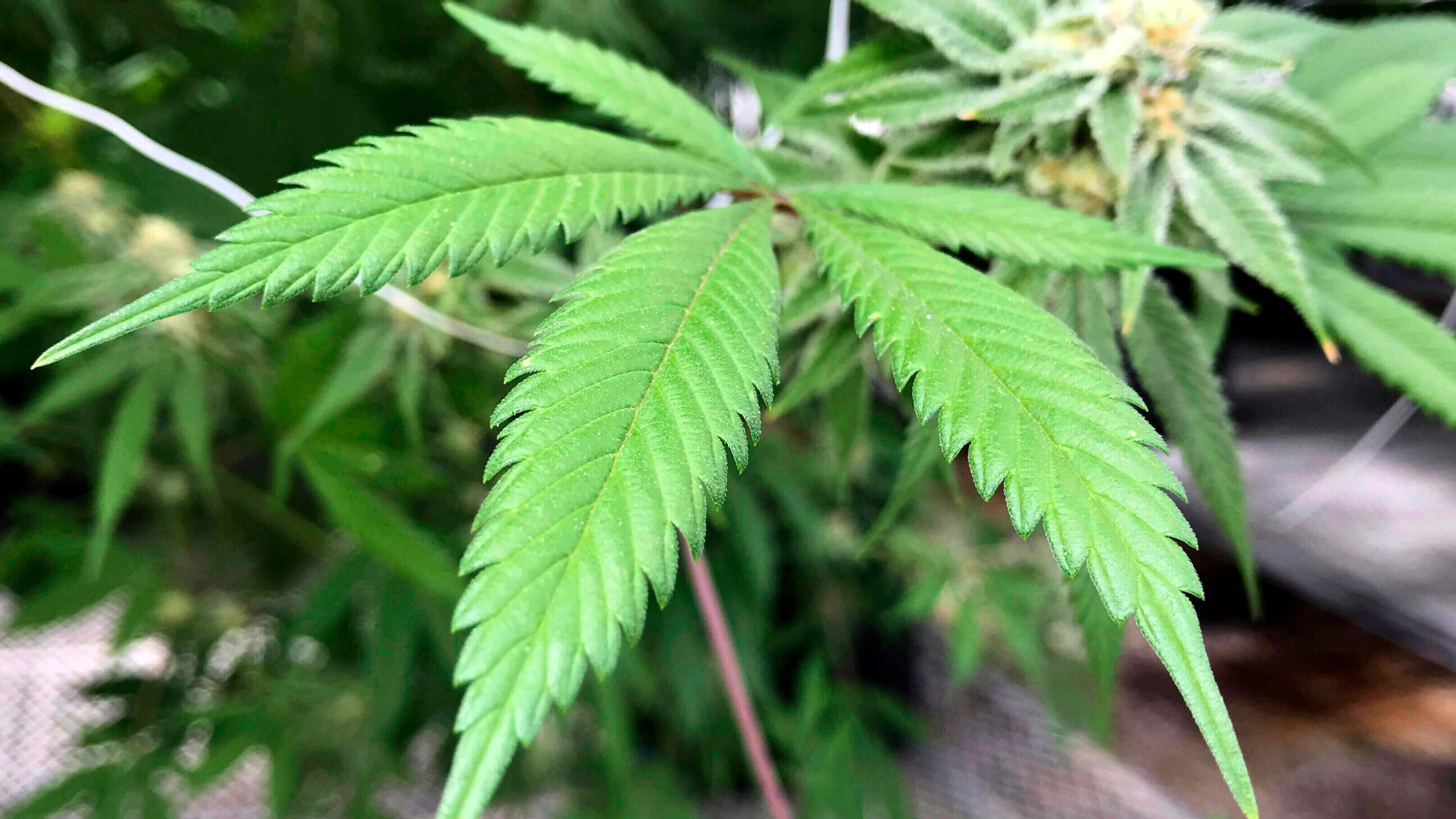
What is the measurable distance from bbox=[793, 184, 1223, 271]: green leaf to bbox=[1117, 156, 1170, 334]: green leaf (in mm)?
37

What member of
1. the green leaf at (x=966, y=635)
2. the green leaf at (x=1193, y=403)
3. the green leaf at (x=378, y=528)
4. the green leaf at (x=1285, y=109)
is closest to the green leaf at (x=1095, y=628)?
the green leaf at (x=1193, y=403)

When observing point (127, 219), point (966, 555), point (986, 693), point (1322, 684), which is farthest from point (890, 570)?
point (127, 219)

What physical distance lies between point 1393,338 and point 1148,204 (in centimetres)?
10

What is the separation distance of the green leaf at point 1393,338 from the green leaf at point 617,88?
0.68ft

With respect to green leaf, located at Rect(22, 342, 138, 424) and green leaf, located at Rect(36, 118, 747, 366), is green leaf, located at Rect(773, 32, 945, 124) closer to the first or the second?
green leaf, located at Rect(36, 118, 747, 366)

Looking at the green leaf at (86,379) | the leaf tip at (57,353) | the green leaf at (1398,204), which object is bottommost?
the green leaf at (1398,204)

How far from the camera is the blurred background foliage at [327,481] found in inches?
18.5

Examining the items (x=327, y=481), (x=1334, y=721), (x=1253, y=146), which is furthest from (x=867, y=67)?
(x=1334, y=721)

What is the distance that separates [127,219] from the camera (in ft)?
1.71

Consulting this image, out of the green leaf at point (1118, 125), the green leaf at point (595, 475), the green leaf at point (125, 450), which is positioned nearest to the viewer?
the green leaf at point (595, 475)

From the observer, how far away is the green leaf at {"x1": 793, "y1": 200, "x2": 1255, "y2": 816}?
16 centimetres

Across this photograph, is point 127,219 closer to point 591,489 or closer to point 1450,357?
point 591,489

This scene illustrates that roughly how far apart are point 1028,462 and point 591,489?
0.09 m

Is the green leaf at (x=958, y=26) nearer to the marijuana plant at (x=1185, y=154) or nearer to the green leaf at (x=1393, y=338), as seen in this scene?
the marijuana plant at (x=1185, y=154)
